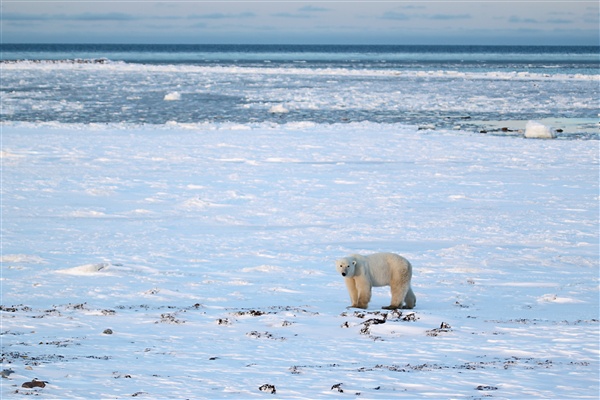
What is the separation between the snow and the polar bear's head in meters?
0.31

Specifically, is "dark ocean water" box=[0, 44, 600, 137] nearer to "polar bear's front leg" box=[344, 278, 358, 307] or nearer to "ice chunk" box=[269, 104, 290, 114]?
"ice chunk" box=[269, 104, 290, 114]

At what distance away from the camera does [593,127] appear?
74.8 ft

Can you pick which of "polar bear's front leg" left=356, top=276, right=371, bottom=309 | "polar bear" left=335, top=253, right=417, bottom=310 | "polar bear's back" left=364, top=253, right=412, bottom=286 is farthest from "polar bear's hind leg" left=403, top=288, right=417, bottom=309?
"polar bear's front leg" left=356, top=276, right=371, bottom=309

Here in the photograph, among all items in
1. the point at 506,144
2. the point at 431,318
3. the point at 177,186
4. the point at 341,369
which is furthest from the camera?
the point at 506,144

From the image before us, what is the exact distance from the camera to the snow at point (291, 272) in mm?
5059

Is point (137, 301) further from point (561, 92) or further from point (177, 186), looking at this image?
point (561, 92)

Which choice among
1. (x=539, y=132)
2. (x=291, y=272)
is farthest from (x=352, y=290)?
(x=539, y=132)

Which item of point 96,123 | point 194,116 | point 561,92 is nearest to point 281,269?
point 96,123

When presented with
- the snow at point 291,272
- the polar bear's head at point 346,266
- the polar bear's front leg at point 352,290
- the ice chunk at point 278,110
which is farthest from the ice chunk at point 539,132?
the polar bear's head at point 346,266

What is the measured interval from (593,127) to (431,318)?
1788cm

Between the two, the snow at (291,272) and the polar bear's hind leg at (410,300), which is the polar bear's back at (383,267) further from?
the snow at (291,272)

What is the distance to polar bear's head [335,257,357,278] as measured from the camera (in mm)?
6762

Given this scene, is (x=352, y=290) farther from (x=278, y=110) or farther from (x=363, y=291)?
(x=278, y=110)

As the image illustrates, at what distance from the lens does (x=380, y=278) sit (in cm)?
708
